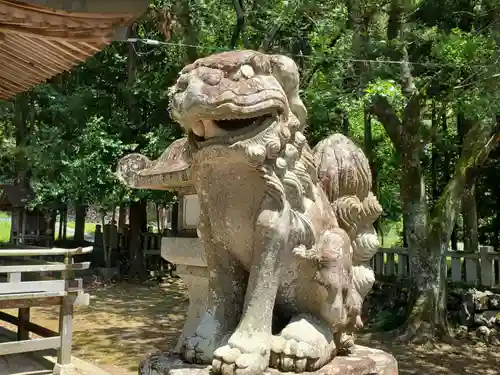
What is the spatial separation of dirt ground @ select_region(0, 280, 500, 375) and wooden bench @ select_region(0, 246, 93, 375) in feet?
2.35

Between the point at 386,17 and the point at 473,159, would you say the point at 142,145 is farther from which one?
the point at 473,159

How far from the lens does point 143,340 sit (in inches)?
320

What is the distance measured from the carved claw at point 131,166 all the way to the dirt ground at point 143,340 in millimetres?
2001

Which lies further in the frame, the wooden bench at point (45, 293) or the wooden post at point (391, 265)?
the wooden post at point (391, 265)

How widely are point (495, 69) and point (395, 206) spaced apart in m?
8.88

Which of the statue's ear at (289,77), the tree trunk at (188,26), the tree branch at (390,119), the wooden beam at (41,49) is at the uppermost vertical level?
the tree trunk at (188,26)

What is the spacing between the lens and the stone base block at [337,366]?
2.14 meters

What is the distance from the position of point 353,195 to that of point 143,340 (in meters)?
6.37

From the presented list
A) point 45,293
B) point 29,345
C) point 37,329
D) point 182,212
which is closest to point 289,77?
point 182,212

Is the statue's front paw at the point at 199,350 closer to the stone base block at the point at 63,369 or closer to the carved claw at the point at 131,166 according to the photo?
the carved claw at the point at 131,166

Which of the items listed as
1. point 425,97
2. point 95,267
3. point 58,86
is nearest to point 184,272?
point 425,97

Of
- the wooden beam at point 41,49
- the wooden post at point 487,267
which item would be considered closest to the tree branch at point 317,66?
the wooden post at point 487,267

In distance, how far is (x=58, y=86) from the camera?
533 inches

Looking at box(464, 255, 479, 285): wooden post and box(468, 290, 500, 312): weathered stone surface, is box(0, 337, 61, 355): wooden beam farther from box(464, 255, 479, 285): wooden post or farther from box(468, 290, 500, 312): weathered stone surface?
box(464, 255, 479, 285): wooden post
